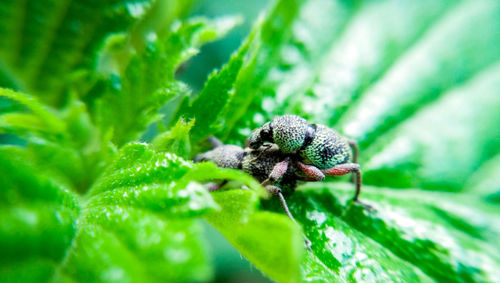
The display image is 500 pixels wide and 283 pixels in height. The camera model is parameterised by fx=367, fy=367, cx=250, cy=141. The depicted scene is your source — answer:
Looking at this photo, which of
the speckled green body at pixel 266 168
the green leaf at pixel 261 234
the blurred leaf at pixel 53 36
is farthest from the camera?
the blurred leaf at pixel 53 36

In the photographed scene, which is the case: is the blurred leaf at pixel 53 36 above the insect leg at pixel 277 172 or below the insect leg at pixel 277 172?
above

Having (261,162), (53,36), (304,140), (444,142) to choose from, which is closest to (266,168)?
(261,162)

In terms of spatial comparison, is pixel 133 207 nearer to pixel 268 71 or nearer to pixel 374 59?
pixel 268 71

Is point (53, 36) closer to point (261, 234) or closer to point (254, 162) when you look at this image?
point (254, 162)

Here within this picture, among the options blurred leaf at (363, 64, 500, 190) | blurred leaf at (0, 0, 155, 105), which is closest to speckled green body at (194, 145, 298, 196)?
blurred leaf at (363, 64, 500, 190)

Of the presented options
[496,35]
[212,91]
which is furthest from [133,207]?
[496,35]

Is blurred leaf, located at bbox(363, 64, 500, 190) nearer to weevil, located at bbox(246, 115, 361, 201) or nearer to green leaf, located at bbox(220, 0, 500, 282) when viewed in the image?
green leaf, located at bbox(220, 0, 500, 282)

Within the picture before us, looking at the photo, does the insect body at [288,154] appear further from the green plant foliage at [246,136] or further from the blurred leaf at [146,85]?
the blurred leaf at [146,85]

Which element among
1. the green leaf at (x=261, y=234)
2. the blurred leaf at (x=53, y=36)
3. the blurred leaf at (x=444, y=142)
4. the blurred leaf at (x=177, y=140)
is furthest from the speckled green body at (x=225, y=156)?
the blurred leaf at (x=53, y=36)
